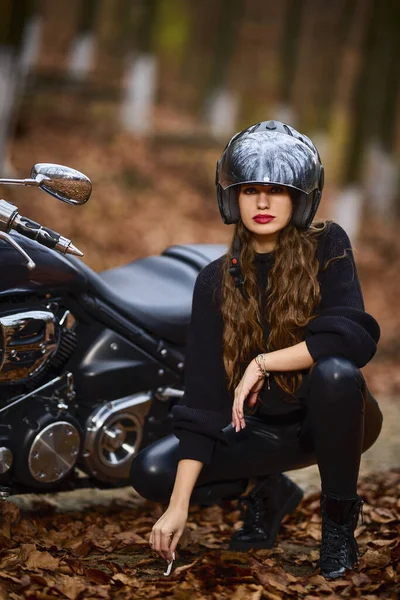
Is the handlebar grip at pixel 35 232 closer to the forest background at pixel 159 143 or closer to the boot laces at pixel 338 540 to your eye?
the boot laces at pixel 338 540

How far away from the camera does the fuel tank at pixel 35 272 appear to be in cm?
337

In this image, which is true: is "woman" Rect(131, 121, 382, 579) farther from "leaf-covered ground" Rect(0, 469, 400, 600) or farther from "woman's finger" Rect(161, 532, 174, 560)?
"leaf-covered ground" Rect(0, 469, 400, 600)

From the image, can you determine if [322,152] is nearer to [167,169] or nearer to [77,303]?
[167,169]

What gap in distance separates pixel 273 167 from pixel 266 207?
142 millimetres

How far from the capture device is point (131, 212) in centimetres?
1184

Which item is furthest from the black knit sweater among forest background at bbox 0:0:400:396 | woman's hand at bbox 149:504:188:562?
forest background at bbox 0:0:400:396

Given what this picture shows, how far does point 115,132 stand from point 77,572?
12.5 m

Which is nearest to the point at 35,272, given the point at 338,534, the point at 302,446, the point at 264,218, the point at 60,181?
the point at 60,181

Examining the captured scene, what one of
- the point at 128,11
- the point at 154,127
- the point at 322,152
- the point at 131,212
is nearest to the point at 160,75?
the point at 128,11

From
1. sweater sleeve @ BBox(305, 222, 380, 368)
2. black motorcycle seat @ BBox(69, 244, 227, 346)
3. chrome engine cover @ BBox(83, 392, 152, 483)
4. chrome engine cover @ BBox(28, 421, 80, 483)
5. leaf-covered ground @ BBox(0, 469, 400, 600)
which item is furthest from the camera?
black motorcycle seat @ BBox(69, 244, 227, 346)

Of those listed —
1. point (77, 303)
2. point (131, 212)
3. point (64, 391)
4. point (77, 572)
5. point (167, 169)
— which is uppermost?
point (167, 169)

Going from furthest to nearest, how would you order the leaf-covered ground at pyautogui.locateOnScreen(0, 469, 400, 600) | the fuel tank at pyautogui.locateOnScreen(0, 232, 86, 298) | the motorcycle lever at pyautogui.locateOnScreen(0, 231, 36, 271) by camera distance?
the fuel tank at pyautogui.locateOnScreen(0, 232, 86, 298) → the motorcycle lever at pyautogui.locateOnScreen(0, 231, 36, 271) → the leaf-covered ground at pyautogui.locateOnScreen(0, 469, 400, 600)

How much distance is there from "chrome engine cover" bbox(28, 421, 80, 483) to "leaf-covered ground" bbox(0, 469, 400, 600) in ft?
0.75

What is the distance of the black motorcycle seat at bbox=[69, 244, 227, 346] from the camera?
3906 millimetres
